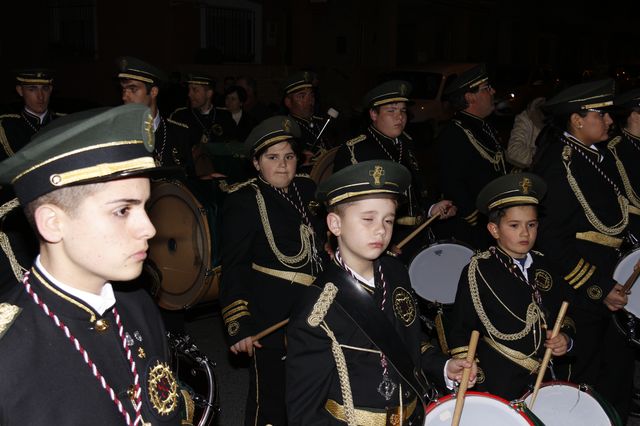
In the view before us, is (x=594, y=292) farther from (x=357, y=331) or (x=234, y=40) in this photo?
(x=234, y=40)

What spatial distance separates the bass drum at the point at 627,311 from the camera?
4.86 metres

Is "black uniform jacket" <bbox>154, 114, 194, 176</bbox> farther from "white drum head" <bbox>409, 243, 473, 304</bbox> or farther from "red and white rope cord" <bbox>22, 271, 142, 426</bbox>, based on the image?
"red and white rope cord" <bbox>22, 271, 142, 426</bbox>

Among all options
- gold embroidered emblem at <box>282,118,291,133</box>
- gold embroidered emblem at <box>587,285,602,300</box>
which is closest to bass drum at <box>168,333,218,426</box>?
gold embroidered emblem at <box>282,118,291,133</box>

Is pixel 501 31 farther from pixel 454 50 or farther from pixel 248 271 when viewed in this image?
pixel 248 271

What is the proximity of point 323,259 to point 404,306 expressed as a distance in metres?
1.43

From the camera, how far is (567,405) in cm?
367

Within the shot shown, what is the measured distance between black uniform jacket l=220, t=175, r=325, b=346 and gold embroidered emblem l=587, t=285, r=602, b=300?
5.71 ft

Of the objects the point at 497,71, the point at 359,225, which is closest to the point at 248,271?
the point at 359,225

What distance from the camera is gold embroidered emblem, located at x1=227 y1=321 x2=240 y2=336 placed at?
4176mm

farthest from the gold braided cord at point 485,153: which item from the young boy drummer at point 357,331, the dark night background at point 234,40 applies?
Result: the dark night background at point 234,40

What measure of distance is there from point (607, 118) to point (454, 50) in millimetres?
28823

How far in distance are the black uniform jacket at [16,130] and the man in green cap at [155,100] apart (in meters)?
0.93

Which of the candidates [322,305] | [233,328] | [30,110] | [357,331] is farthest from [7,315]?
[30,110]

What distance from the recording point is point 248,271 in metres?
4.34
